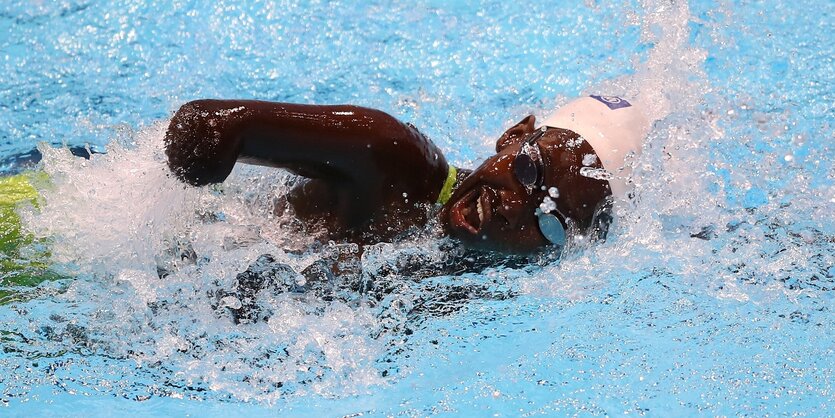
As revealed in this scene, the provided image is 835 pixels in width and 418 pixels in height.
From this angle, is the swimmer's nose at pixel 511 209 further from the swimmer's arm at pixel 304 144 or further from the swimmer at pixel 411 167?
the swimmer's arm at pixel 304 144

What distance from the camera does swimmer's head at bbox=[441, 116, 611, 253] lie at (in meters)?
2.12

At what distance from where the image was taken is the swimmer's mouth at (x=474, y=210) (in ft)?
6.98

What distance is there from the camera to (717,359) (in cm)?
247

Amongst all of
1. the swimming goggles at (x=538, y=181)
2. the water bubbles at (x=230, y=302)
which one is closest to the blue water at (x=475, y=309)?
the water bubbles at (x=230, y=302)

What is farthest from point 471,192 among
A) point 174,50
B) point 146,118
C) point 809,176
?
point 174,50

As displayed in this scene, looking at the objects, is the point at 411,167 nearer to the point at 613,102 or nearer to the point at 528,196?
the point at 528,196

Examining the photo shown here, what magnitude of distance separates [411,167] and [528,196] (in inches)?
11.1

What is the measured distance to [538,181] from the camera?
212 cm

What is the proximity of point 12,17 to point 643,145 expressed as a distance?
291cm

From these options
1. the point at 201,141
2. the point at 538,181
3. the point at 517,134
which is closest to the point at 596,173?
the point at 538,181

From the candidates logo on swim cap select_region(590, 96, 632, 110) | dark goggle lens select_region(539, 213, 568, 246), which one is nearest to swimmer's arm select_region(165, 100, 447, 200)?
dark goggle lens select_region(539, 213, 568, 246)

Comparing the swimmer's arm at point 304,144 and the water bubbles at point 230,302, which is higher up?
the swimmer's arm at point 304,144

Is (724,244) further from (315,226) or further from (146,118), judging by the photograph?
(146,118)

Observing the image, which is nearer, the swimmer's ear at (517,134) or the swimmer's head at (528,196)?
the swimmer's head at (528,196)
